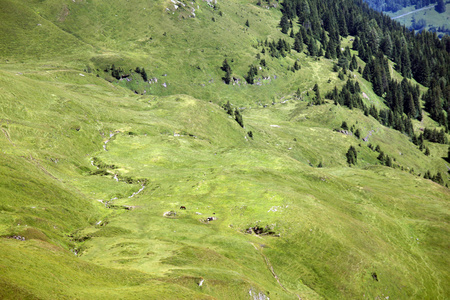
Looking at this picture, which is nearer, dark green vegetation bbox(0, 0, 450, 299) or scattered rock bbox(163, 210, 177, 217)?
dark green vegetation bbox(0, 0, 450, 299)

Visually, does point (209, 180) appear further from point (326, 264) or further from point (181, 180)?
point (326, 264)

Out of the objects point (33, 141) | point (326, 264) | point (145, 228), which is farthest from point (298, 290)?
point (33, 141)

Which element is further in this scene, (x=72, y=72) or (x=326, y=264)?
(x=72, y=72)

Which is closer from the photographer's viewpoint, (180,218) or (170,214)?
(180,218)

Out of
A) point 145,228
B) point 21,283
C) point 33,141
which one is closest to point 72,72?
point 33,141

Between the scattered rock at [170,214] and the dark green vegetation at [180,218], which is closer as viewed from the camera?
the dark green vegetation at [180,218]

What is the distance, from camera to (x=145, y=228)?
65312 millimetres

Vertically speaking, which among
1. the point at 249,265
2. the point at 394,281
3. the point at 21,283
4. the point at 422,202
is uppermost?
the point at 21,283

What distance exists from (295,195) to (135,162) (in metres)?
55.6

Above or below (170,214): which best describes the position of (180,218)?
above

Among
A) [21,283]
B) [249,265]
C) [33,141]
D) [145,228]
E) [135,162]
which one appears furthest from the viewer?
[135,162]

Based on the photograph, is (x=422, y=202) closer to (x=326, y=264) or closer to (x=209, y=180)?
(x=326, y=264)

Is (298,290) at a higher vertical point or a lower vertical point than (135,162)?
higher

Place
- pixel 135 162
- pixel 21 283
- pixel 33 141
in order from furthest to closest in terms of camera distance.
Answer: pixel 135 162 → pixel 33 141 → pixel 21 283
